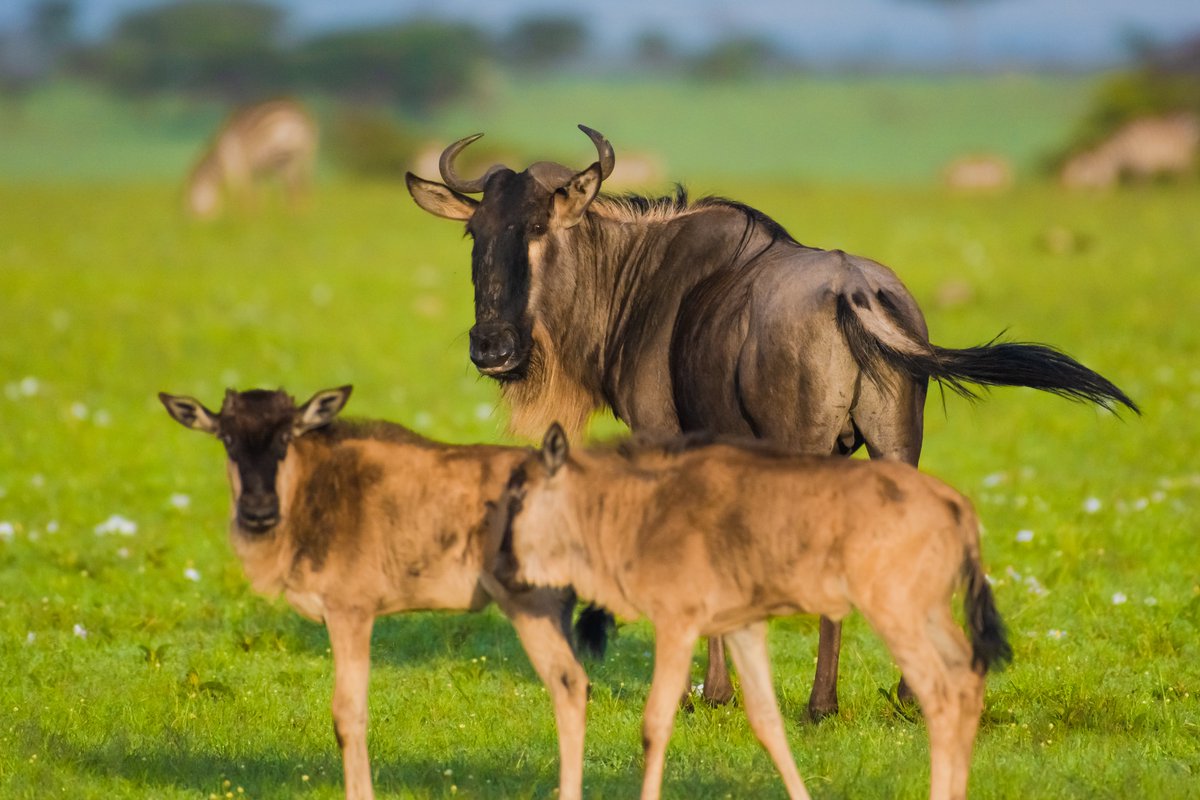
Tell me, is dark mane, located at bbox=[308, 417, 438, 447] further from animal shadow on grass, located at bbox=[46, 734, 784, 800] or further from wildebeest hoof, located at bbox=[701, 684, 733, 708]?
wildebeest hoof, located at bbox=[701, 684, 733, 708]

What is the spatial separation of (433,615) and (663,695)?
146 inches

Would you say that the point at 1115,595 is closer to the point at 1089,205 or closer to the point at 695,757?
the point at 695,757

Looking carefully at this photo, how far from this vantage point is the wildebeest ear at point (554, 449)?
6234 mm

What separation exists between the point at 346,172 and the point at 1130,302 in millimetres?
48593

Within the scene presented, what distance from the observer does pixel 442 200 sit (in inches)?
350

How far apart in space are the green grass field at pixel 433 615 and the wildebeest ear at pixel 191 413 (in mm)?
1477

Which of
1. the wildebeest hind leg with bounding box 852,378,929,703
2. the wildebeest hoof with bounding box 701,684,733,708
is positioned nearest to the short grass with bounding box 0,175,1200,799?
the wildebeest hoof with bounding box 701,684,733,708

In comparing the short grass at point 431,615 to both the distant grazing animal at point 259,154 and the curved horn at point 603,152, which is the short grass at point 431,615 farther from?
the distant grazing animal at point 259,154

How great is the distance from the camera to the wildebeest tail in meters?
7.38

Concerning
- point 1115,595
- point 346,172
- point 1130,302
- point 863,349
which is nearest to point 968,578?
point 863,349

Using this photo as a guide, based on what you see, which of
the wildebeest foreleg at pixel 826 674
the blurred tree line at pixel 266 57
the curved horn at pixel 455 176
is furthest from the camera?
the blurred tree line at pixel 266 57

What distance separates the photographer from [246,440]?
6.35 metres

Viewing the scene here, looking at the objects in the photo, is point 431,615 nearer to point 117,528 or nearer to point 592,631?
point 592,631

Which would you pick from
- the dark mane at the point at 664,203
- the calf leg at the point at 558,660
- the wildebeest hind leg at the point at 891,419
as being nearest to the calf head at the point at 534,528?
the calf leg at the point at 558,660
